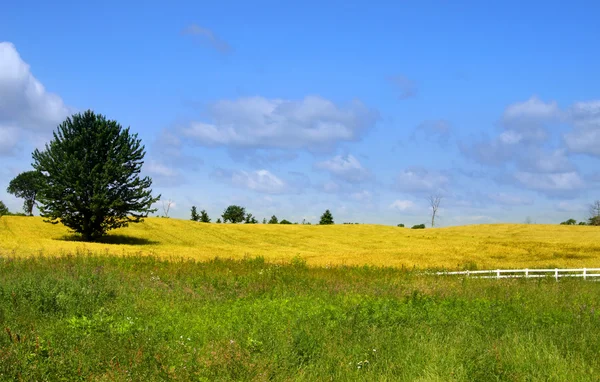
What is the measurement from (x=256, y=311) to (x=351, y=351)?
10.2ft

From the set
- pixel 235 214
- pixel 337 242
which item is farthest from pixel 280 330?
pixel 235 214

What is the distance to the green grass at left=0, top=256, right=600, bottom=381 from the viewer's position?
24.6 feet

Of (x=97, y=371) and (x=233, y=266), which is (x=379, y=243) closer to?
(x=233, y=266)

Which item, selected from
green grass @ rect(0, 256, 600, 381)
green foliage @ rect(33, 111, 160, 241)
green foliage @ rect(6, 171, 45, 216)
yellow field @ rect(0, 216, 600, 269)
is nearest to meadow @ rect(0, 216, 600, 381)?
green grass @ rect(0, 256, 600, 381)

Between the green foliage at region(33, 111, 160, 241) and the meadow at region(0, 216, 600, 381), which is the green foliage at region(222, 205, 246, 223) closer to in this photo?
the green foliage at region(33, 111, 160, 241)

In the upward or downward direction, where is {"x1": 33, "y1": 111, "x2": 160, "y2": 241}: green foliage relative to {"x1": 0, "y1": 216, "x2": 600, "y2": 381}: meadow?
upward

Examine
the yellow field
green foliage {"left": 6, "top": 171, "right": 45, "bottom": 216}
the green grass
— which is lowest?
the green grass

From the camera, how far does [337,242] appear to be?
202 ft

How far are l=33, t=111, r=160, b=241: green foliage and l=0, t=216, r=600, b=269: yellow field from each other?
3593 millimetres

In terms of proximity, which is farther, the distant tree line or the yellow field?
the distant tree line

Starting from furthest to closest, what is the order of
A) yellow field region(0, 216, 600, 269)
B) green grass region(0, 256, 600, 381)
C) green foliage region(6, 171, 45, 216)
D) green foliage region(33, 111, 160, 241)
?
1. green foliage region(6, 171, 45, 216)
2. green foliage region(33, 111, 160, 241)
3. yellow field region(0, 216, 600, 269)
4. green grass region(0, 256, 600, 381)

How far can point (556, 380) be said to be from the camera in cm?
745

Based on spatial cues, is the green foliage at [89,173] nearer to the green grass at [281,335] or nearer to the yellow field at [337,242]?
the yellow field at [337,242]

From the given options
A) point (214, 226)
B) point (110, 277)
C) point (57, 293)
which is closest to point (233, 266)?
point (110, 277)
